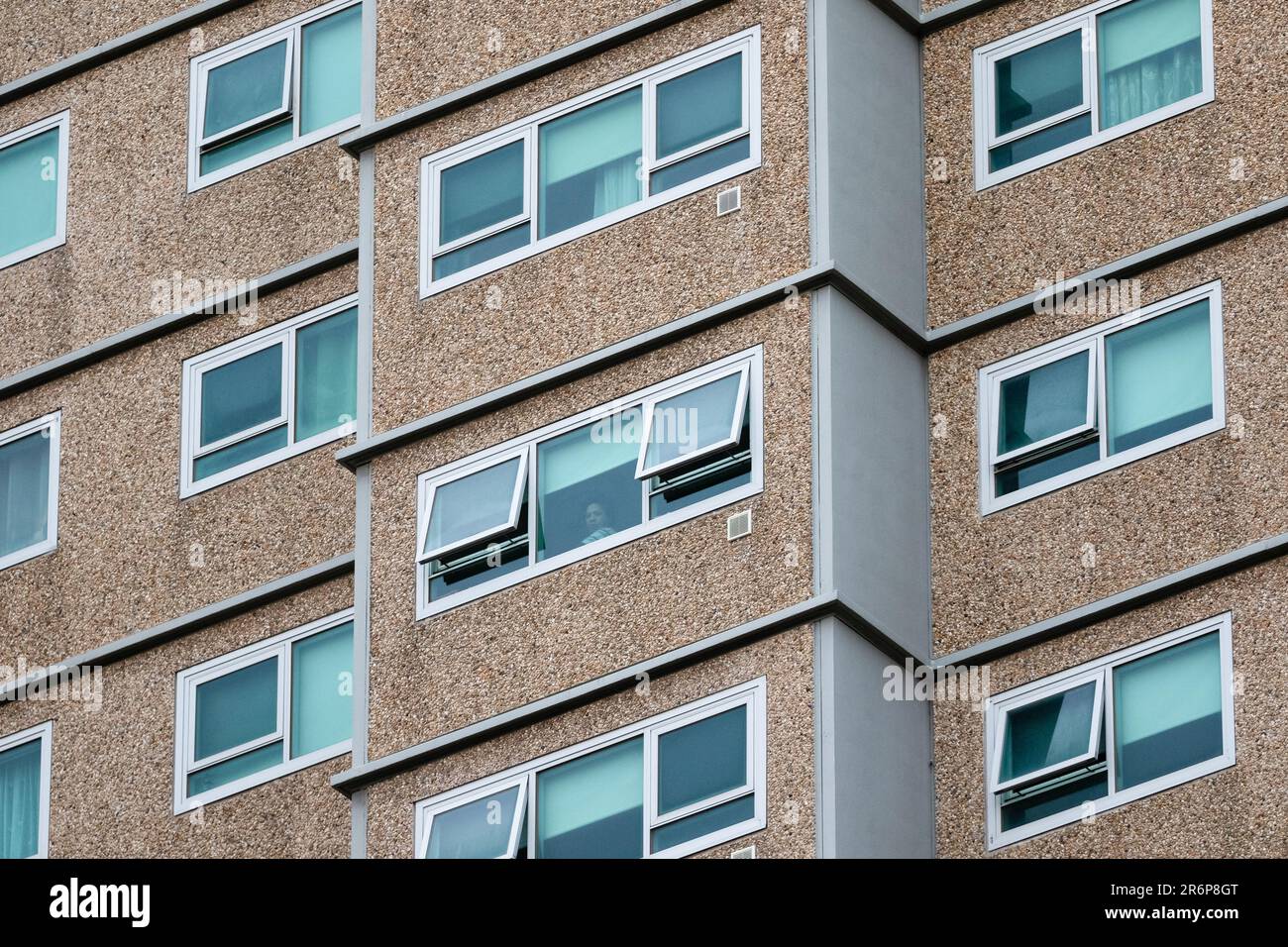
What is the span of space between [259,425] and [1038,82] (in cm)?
633

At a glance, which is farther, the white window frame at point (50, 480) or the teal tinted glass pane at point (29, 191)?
the teal tinted glass pane at point (29, 191)

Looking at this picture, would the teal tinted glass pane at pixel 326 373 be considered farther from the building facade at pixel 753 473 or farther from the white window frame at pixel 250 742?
the white window frame at pixel 250 742

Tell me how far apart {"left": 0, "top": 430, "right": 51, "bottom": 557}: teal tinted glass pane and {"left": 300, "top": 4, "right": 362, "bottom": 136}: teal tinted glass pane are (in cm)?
316

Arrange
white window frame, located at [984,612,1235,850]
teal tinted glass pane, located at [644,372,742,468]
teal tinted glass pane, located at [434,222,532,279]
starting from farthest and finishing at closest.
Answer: teal tinted glass pane, located at [434,222,532,279] < teal tinted glass pane, located at [644,372,742,468] < white window frame, located at [984,612,1235,850]

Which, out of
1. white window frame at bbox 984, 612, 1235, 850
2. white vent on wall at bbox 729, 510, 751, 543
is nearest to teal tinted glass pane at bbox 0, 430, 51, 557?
white vent on wall at bbox 729, 510, 751, 543

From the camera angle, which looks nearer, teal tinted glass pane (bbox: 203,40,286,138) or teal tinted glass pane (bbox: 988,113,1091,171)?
teal tinted glass pane (bbox: 988,113,1091,171)

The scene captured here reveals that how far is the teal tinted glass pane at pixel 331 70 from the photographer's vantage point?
29.9 metres

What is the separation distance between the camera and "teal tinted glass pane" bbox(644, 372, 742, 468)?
25.8m

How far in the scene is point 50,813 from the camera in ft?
95.5

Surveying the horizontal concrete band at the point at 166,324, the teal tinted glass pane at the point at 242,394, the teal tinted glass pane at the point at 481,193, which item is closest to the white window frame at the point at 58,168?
the horizontal concrete band at the point at 166,324

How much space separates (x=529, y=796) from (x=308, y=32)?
720cm

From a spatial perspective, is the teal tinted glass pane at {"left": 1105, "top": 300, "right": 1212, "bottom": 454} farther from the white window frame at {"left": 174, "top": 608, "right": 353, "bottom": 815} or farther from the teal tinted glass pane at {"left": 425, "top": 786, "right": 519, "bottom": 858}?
the white window frame at {"left": 174, "top": 608, "right": 353, "bottom": 815}
